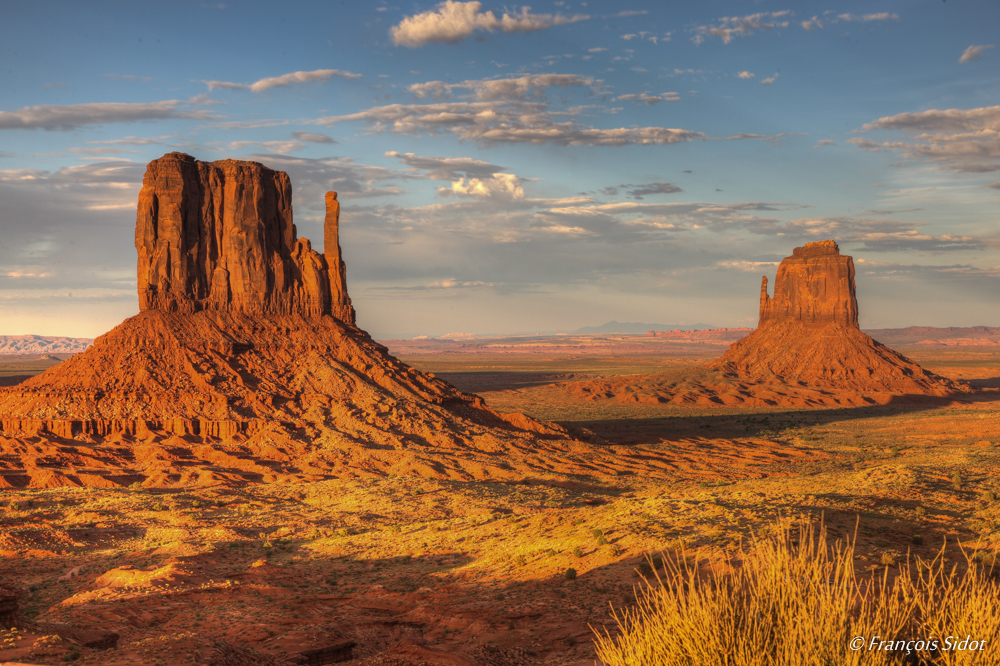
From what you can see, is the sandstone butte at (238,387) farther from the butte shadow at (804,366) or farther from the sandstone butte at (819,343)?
the sandstone butte at (819,343)

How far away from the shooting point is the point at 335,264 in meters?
42.6

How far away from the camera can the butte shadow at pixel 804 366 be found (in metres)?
77.6

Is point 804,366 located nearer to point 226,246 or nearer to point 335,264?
point 335,264

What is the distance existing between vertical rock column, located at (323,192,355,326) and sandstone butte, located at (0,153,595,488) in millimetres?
82

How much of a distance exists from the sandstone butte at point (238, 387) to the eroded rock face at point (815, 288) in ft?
208

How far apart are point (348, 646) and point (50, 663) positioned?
4171 mm

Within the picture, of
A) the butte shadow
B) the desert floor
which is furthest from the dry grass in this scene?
the butte shadow

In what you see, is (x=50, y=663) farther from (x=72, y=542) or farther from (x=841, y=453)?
(x=841, y=453)

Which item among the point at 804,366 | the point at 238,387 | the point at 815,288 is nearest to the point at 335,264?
the point at 238,387

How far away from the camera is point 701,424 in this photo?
59844 mm

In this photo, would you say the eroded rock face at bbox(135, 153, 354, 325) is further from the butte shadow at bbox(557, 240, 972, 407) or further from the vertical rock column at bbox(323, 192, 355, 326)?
the butte shadow at bbox(557, 240, 972, 407)

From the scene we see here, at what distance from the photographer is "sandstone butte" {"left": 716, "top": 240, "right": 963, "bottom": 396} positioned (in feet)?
269

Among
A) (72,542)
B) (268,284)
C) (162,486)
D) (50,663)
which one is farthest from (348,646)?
(268,284)

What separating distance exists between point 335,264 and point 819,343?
221ft
